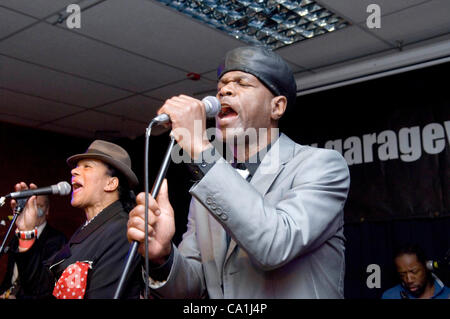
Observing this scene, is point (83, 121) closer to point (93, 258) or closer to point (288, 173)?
point (93, 258)

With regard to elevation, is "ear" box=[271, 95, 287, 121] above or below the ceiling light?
below

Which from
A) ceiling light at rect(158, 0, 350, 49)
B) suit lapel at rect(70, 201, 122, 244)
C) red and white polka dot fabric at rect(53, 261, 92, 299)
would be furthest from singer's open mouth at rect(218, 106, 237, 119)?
ceiling light at rect(158, 0, 350, 49)

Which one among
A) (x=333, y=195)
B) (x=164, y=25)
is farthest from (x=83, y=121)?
(x=333, y=195)

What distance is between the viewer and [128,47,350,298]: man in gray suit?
3.71 ft

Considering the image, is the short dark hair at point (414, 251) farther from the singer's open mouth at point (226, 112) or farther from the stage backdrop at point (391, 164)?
the singer's open mouth at point (226, 112)

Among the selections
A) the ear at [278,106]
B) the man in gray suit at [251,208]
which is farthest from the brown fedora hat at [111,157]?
the ear at [278,106]

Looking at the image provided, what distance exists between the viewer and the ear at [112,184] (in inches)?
113

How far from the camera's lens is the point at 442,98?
4.10m

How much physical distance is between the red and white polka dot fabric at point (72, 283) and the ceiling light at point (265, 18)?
191 cm

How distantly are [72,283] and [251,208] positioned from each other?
127 cm

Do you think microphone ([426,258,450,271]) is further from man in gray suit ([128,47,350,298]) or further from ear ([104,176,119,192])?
man in gray suit ([128,47,350,298])

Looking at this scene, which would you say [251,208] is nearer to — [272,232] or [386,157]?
[272,232]

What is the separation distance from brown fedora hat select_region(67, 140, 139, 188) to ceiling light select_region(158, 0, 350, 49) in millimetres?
1048
